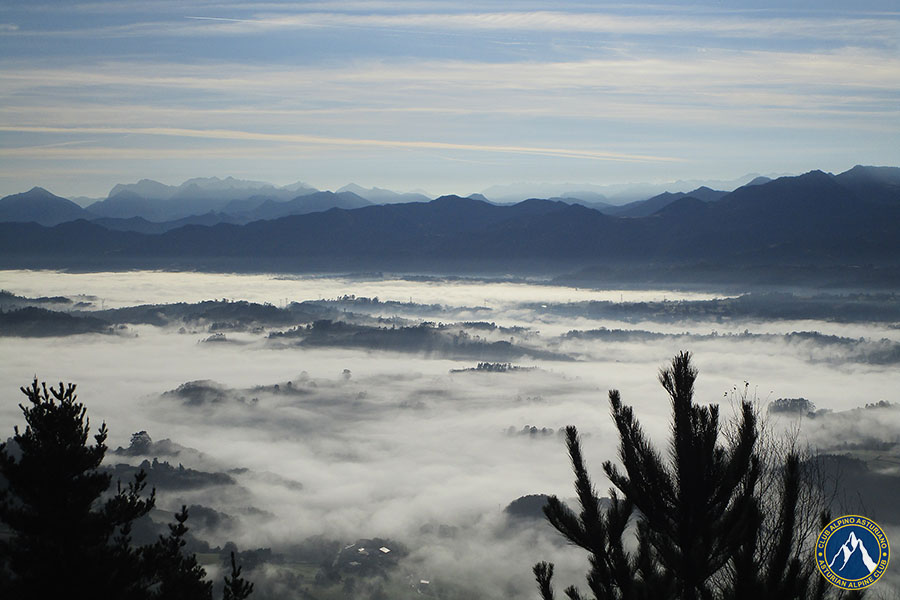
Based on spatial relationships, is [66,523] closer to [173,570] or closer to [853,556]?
[173,570]

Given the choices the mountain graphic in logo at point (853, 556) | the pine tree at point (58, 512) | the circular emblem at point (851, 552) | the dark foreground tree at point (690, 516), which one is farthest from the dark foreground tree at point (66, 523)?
the mountain graphic in logo at point (853, 556)

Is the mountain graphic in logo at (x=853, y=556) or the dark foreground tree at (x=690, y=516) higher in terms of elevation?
the dark foreground tree at (x=690, y=516)

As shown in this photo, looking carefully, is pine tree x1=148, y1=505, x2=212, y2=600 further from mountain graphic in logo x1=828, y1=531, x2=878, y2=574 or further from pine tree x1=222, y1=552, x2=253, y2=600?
mountain graphic in logo x1=828, y1=531, x2=878, y2=574

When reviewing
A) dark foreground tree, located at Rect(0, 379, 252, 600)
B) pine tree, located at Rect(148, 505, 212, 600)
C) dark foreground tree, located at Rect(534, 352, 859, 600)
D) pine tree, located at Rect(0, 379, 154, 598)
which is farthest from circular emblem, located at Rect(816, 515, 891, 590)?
pine tree, located at Rect(0, 379, 154, 598)

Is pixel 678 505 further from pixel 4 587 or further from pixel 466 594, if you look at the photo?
pixel 466 594

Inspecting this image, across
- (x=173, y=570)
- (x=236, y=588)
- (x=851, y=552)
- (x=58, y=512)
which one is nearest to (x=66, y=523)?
(x=58, y=512)

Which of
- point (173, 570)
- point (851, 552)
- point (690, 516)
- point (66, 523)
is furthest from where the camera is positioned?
point (173, 570)

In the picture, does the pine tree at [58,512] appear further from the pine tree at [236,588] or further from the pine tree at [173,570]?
the pine tree at [236,588]
